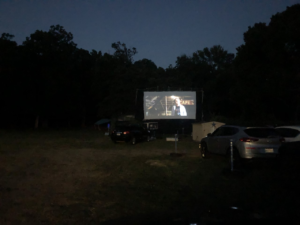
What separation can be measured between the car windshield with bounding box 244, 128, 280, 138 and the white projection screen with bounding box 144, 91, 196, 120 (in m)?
16.6

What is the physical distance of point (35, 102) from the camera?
41.0 metres

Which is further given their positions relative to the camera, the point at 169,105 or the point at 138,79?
the point at 138,79

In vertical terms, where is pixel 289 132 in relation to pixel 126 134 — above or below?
above

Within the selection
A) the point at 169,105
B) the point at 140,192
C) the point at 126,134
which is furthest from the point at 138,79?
the point at 140,192

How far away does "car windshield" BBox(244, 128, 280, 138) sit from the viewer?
10.3 meters

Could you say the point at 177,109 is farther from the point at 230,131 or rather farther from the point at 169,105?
the point at 230,131

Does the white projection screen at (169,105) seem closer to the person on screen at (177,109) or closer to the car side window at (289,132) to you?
the person on screen at (177,109)

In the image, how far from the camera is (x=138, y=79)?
135ft

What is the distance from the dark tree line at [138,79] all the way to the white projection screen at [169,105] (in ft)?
8.90

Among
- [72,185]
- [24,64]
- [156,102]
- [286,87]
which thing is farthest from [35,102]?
[72,185]

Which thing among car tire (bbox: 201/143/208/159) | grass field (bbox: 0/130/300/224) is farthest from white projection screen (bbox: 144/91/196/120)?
grass field (bbox: 0/130/300/224)

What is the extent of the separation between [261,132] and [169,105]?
55.2 feet

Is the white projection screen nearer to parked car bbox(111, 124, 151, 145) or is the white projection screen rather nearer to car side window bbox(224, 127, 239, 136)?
parked car bbox(111, 124, 151, 145)

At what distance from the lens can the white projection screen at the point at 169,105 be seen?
27.1 meters
